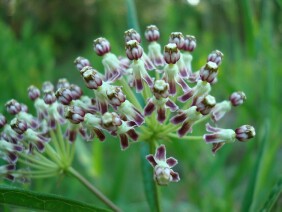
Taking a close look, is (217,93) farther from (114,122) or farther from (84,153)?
(114,122)

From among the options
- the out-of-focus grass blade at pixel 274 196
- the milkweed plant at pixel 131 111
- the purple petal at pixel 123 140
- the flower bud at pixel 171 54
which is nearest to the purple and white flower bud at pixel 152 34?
the milkweed plant at pixel 131 111

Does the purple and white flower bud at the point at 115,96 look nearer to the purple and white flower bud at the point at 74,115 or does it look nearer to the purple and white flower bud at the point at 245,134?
the purple and white flower bud at the point at 74,115

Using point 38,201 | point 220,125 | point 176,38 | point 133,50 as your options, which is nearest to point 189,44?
point 176,38

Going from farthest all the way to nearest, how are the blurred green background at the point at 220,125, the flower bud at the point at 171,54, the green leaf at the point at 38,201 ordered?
the blurred green background at the point at 220,125
the flower bud at the point at 171,54
the green leaf at the point at 38,201

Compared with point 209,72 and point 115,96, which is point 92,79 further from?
point 209,72

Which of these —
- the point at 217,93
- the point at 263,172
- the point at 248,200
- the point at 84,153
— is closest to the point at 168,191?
the point at 217,93

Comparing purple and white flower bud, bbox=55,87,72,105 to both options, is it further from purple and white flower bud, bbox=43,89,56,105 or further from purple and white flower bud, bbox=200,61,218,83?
purple and white flower bud, bbox=200,61,218,83
